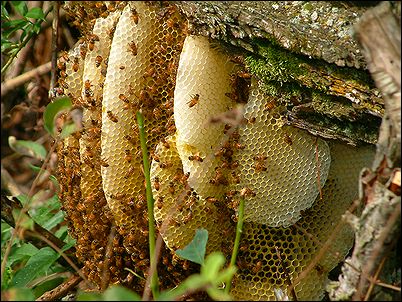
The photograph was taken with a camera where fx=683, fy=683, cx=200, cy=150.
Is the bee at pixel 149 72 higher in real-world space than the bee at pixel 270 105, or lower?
lower

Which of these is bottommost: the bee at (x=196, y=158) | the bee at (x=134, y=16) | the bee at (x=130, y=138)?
the bee at (x=130, y=138)

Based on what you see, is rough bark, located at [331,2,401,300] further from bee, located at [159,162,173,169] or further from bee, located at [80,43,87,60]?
bee, located at [80,43,87,60]

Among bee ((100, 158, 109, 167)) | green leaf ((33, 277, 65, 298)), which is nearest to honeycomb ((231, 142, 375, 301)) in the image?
bee ((100, 158, 109, 167))

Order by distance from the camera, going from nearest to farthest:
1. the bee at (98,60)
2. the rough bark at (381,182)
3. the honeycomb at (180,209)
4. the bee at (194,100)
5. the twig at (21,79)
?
the rough bark at (381,182) < the bee at (194,100) < the honeycomb at (180,209) < the bee at (98,60) < the twig at (21,79)

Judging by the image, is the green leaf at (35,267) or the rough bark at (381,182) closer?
the rough bark at (381,182)

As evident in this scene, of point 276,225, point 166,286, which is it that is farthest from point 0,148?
point 276,225

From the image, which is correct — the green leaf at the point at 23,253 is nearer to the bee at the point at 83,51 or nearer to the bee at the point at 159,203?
the bee at the point at 159,203

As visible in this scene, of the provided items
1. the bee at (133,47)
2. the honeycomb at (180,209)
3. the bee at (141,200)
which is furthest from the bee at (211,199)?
the bee at (133,47)
